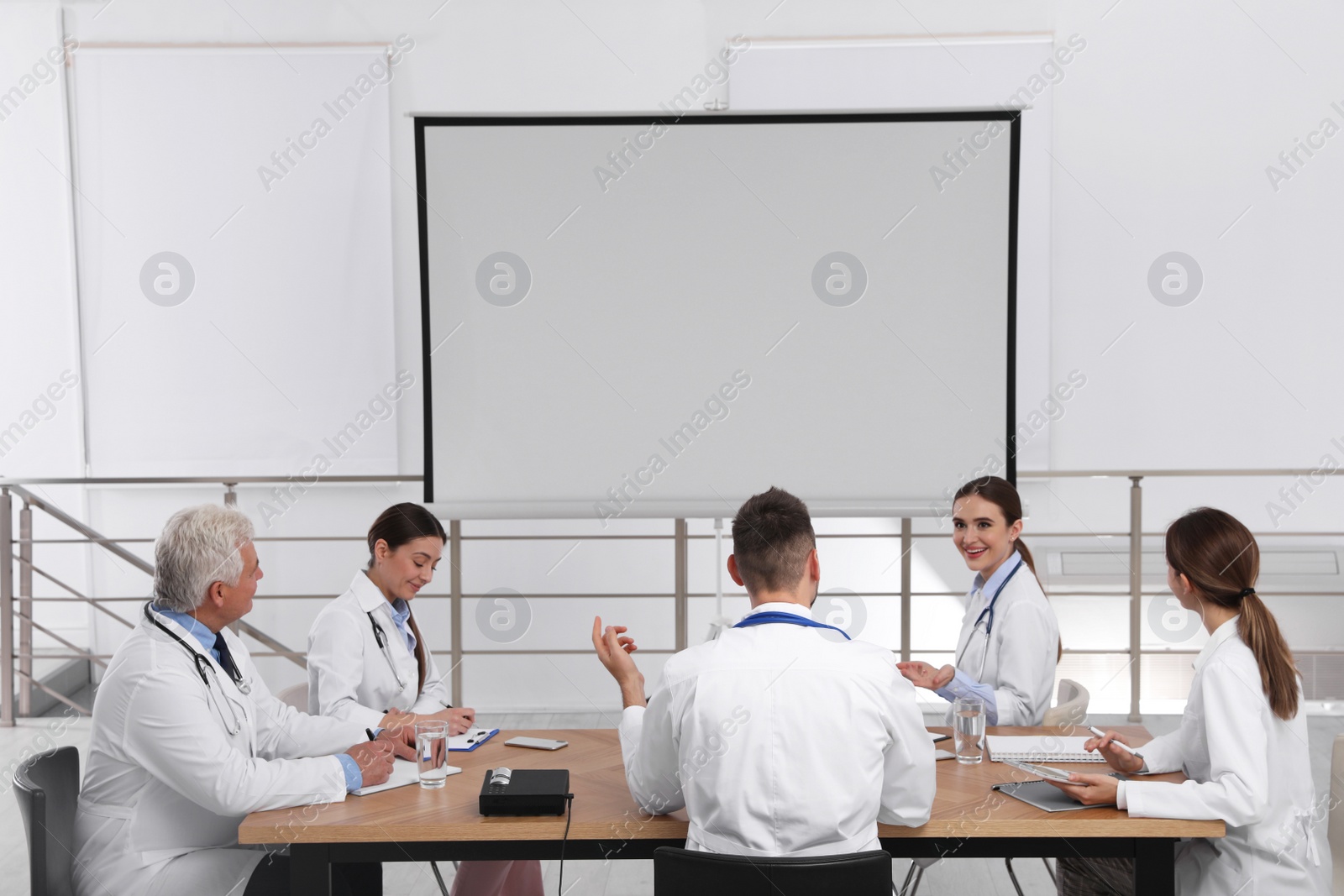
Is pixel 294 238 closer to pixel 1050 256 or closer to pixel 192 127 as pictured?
pixel 192 127

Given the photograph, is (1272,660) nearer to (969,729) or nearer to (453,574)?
(969,729)

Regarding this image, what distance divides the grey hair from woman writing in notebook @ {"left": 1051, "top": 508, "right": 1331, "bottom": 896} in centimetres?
149

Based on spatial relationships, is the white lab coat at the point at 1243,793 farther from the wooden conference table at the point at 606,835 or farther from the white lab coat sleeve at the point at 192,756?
the white lab coat sleeve at the point at 192,756

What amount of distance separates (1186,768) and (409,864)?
82.5 inches

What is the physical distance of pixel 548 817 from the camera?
1695mm

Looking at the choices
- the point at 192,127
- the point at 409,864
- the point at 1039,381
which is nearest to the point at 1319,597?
the point at 1039,381

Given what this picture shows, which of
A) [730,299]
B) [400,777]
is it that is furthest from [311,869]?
[730,299]

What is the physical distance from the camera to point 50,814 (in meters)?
1.66

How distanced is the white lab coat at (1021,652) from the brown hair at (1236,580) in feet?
1.76

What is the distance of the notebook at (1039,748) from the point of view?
76.8 inches

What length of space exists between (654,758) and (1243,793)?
0.93 m

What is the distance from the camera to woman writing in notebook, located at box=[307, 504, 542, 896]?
7.35 ft

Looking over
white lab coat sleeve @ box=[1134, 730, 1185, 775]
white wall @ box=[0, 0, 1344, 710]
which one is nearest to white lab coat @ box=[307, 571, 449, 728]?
white lab coat sleeve @ box=[1134, 730, 1185, 775]

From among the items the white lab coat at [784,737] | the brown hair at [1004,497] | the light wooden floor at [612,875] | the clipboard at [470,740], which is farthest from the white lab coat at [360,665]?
the brown hair at [1004,497]
